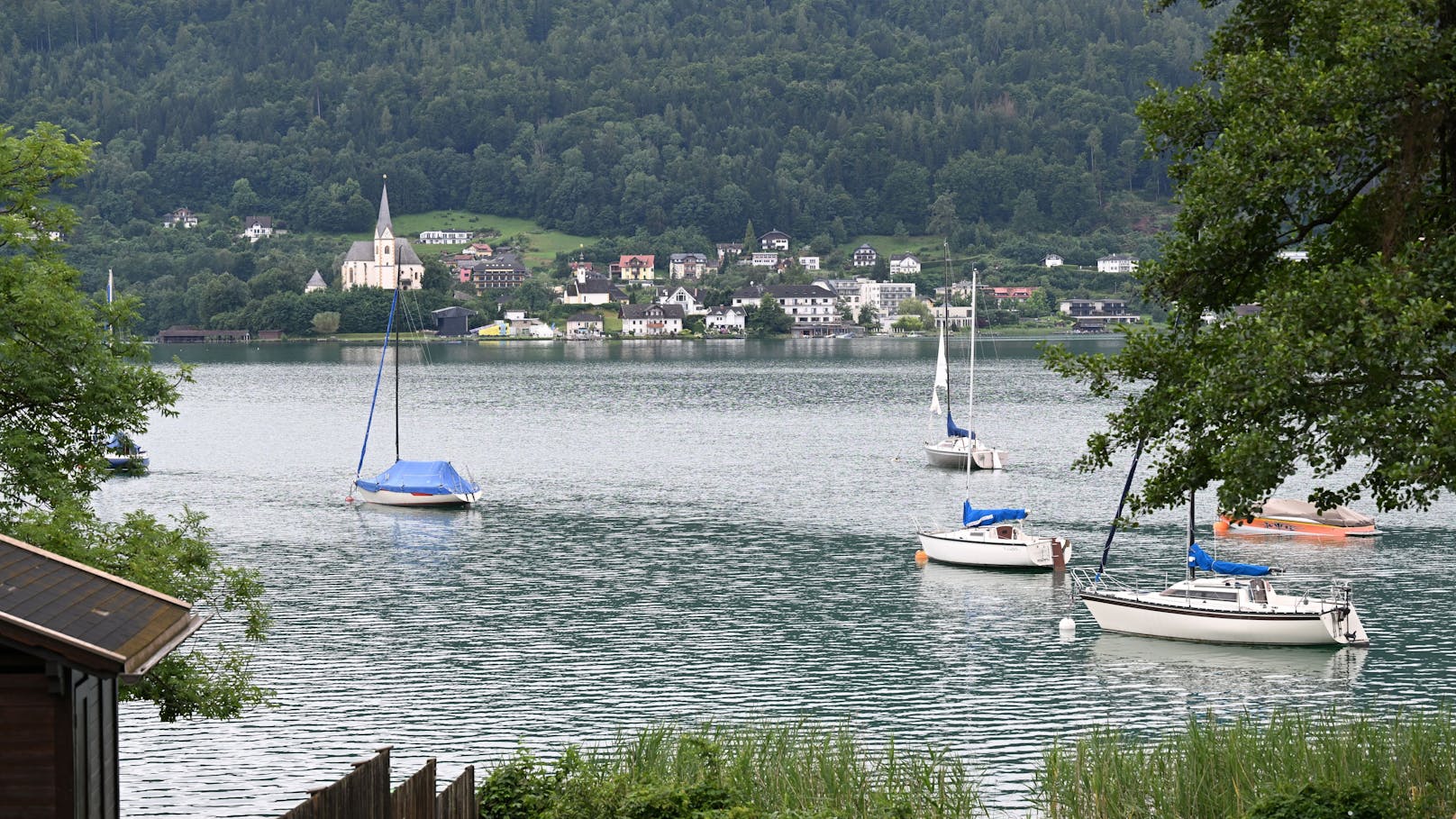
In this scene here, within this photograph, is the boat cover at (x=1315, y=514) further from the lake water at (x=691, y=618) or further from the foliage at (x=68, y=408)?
the foliage at (x=68, y=408)

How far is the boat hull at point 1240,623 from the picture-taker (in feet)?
138

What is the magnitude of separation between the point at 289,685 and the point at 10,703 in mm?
26315

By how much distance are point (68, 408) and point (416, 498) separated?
47889 millimetres

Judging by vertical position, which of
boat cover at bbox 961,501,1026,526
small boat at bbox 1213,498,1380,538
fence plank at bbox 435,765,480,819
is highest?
fence plank at bbox 435,765,480,819

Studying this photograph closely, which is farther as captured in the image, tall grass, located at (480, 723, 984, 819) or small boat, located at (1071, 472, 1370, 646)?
small boat, located at (1071, 472, 1370, 646)

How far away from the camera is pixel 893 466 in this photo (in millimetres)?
92188

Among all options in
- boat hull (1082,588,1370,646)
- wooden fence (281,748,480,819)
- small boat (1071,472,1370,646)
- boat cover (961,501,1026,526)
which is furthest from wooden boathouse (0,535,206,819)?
boat cover (961,501,1026,526)

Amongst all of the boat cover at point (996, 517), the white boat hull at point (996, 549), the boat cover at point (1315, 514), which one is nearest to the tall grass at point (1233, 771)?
the white boat hull at point (996, 549)

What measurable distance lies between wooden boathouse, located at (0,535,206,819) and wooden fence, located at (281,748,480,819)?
1776 millimetres

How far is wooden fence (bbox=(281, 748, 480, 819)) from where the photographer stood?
1550 centimetres

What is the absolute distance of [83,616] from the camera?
1411 cm

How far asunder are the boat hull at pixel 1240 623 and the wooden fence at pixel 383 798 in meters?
27.7

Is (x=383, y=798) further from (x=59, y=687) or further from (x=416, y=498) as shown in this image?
(x=416, y=498)

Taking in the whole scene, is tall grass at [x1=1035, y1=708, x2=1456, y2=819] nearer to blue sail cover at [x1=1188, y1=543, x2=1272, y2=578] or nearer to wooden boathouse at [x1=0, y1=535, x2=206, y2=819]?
wooden boathouse at [x1=0, y1=535, x2=206, y2=819]
